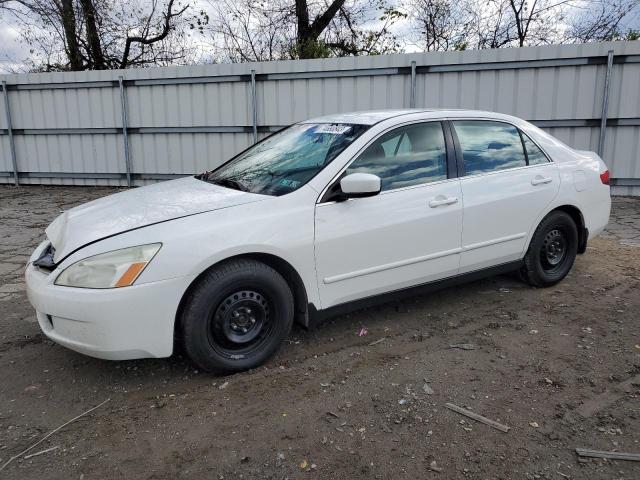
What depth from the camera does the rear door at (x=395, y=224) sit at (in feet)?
11.5

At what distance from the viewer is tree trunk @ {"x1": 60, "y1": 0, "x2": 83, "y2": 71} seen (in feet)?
52.7

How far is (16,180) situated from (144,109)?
330 centimetres

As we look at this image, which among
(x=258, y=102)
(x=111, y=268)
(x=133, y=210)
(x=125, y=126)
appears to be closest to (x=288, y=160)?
(x=133, y=210)

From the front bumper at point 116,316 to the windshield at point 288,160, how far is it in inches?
39.5

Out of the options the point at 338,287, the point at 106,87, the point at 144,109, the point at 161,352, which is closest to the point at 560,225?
the point at 338,287

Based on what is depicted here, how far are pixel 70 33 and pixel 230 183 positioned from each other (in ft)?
50.5

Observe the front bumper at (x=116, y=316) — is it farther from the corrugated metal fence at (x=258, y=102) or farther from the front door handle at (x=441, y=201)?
the corrugated metal fence at (x=258, y=102)

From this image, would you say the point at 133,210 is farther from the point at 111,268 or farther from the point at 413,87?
the point at 413,87

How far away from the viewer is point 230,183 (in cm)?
389

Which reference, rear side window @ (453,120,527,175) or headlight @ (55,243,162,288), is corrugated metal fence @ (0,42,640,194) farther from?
headlight @ (55,243,162,288)

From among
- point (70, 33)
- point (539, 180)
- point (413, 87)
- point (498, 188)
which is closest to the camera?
point (498, 188)

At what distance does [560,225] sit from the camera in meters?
4.75

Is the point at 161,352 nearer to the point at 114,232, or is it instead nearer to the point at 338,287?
the point at 114,232

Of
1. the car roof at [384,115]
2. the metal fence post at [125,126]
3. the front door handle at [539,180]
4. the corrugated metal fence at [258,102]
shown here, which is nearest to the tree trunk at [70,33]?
the corrugated metal fence at [258,102]
